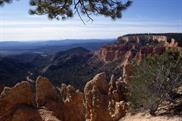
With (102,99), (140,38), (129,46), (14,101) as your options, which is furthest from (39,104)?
(140,38)

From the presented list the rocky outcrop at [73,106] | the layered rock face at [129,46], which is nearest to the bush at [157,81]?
the rocky outcrop at [73,106]

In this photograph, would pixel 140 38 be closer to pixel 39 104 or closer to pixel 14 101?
pixel 39 104

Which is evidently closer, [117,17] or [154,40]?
[117,17]

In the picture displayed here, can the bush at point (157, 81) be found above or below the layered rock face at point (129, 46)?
above

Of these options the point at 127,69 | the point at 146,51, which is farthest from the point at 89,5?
the point at 146,51

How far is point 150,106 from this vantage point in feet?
69.6

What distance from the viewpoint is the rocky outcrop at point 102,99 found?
94.3ft

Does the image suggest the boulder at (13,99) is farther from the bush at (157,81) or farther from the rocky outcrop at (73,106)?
the bush at (157,81)

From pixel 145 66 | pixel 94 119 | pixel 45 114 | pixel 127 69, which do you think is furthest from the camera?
pixel 127 69

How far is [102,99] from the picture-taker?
30266 mm

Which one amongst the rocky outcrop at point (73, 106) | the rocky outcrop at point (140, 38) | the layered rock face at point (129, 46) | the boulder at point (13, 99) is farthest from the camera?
the rocky outcrop at point (140, 38)

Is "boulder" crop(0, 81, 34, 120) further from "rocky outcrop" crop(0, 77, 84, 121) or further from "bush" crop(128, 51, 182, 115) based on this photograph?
"bush" crop(128, 51, 182, 115)

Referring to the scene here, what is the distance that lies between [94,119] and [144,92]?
885cm

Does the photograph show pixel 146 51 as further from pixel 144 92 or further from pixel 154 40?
pixel 144 92
